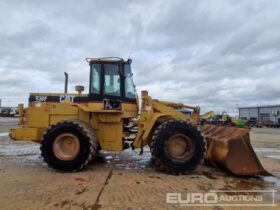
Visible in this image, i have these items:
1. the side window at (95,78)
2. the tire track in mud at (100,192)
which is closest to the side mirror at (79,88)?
the side window at (95,78)

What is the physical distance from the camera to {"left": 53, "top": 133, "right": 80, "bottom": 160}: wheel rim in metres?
7.30

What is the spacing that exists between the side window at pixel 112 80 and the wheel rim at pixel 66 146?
1645 millimetres

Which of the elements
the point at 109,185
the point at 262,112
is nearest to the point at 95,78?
the point at 109,185

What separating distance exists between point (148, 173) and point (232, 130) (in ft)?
8.29

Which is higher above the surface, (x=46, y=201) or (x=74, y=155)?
(x=74, y=155)

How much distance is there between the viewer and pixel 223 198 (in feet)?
17.4

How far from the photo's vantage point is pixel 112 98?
8.02 m

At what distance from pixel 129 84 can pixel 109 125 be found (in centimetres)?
133

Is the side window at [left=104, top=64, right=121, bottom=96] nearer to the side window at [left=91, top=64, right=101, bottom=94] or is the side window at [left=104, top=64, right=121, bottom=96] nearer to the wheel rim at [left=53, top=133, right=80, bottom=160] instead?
the side window at [left=91, top=64, right=101, bottom=94]

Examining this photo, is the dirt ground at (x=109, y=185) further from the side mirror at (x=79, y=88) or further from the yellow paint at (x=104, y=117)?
the side mirror at (x=79, y=88)

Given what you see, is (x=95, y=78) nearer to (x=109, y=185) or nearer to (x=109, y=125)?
(x=109, y=125)

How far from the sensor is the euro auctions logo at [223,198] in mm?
5035

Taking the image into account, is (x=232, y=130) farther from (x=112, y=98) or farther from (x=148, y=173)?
(x=112, y=98)

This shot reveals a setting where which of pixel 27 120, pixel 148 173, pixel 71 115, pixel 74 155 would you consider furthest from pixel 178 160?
pixel 27 120
